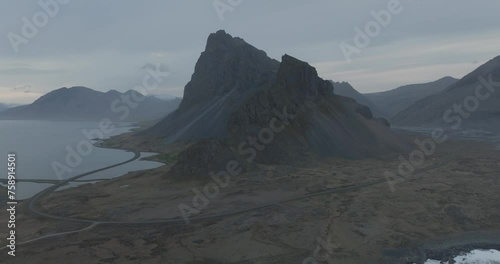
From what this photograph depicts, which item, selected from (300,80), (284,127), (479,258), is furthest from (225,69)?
(479,258)

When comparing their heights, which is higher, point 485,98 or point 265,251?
point 485,98

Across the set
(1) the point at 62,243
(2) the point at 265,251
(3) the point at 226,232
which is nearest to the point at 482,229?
(2) the point at 265,251

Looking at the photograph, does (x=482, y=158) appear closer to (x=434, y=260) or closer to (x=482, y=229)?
(x=482, y=229)

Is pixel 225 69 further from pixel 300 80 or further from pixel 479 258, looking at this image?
pixel 479 258

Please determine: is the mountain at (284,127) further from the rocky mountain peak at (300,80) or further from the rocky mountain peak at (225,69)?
the rocky mountain peak at (225,69)

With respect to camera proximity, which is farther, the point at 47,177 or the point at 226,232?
the point at 47,177

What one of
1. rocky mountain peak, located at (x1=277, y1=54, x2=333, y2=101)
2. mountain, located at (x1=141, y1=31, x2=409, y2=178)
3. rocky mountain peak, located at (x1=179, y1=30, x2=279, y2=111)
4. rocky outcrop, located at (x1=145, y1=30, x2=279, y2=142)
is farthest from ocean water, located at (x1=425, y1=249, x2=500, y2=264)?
rocky mountain peak, located at (x1=179, y1=30, x2=279, y2=111)

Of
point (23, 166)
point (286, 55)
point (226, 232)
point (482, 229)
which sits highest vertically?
point (286, 55)
